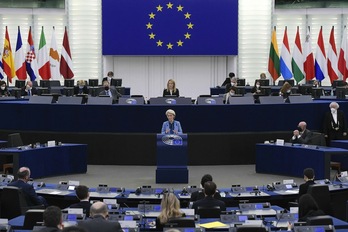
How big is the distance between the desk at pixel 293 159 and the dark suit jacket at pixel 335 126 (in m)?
2.24

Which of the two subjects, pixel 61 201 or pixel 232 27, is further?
pixel 232 27

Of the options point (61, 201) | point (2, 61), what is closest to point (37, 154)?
point (61, 201)

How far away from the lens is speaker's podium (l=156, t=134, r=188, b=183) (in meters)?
19.4

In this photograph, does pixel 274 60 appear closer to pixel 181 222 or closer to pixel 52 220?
pixel 181 222

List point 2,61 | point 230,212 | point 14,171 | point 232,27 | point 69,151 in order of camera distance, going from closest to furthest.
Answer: point 230,212 < point 14,171 < point 69,151 < point 2,61 < point 232,27

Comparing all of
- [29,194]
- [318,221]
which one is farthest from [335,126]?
[318,221]

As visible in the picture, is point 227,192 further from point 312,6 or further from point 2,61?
point 312,6

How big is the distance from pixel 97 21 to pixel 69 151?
18.1 metres

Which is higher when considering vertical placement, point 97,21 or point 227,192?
point 97,21

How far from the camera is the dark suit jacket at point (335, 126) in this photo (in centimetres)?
2281

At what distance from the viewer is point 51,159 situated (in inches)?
826

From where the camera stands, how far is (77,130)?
76.1ft

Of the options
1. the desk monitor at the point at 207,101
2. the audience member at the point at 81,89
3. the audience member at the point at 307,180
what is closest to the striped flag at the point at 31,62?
the audience member at the point at 81,89

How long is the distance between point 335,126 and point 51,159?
26.1ft
